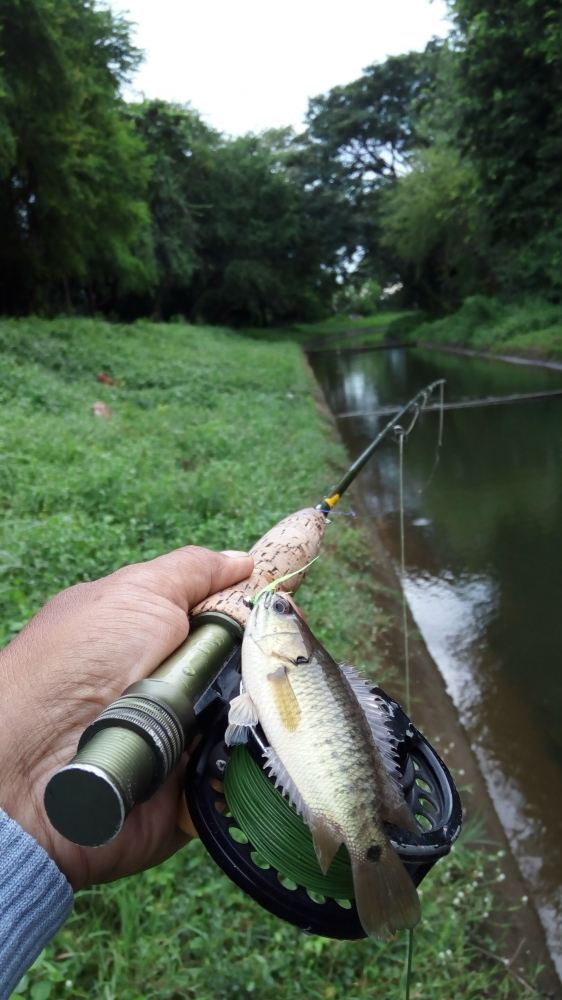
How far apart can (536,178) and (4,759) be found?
20.7 meters

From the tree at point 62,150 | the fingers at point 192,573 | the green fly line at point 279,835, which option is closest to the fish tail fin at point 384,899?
the green fly line at point 279,835

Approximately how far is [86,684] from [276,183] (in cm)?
3814

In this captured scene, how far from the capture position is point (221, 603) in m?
1.58

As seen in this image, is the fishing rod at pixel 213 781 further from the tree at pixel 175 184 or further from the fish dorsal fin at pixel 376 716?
the tree at pixel 175 184

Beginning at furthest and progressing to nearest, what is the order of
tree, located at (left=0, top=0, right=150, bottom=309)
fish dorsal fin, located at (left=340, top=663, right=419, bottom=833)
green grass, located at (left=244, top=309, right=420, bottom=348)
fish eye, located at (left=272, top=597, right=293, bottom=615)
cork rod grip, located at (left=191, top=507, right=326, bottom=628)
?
green grass, located at (left=244, top=309, right=420, bottom=348) < tree, located at (left=0, top=0, right=150, bottom=309) < cork rod grip, located at (left=191, top=507, right=326, bottom=628) < fish eye, located at (left=272, top=597, right=293, bottom=615) < fish dorsal fin, located at (left=340, top=663, right=419, bottom=833)

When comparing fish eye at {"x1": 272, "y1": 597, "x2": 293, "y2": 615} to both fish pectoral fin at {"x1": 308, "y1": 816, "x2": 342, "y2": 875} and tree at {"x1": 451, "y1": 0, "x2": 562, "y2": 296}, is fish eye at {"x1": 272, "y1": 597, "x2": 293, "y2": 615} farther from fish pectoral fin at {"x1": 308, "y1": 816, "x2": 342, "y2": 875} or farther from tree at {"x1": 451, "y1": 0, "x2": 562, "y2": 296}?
tree at {"x1": 451, "y1": 0, "x2": 562, "y2": 296}

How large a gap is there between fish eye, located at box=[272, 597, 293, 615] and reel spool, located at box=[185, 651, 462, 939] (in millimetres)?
168

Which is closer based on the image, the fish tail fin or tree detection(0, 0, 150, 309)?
the fish tail fin

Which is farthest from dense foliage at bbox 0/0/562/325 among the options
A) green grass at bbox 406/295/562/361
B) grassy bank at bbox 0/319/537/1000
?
grassy bank at bbox 0/319/537/1000

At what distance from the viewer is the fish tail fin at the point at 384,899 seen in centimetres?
105

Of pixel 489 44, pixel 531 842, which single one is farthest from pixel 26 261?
pixel 531 842

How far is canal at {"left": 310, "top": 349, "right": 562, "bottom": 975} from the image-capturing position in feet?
13.1

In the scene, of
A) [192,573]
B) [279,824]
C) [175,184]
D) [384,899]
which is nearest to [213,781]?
[279,824]

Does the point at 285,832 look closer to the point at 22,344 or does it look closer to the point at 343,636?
the point at 343,636
